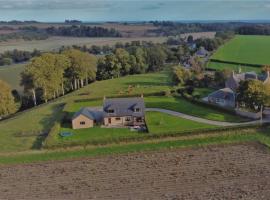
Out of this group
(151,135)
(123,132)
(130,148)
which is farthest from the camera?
(123,132)

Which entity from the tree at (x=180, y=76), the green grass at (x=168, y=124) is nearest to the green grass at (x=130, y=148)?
the green grass at (x=168, y=124)

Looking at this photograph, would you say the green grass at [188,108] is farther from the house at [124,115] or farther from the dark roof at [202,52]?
the dark roof at [202,52]

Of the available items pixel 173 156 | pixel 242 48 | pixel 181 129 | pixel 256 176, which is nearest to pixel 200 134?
pixel 181 129

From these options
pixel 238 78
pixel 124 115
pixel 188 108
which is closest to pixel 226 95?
pixel 188 108

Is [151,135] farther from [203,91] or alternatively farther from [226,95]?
[203,91]

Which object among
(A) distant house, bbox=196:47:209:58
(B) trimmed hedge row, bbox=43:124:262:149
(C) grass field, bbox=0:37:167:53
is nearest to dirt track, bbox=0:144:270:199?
(B) trimmed hedge row, bbox=43:124:262:149

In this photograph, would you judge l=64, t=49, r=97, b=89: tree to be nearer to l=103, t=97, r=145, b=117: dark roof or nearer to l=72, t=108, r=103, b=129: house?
l=103, t=97, r=145, b=117: dark roof
